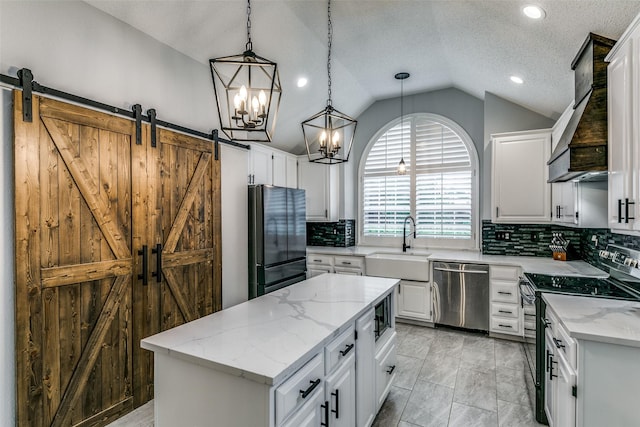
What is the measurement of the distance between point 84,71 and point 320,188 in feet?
11.1

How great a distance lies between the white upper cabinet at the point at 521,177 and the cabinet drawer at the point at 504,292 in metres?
0.78

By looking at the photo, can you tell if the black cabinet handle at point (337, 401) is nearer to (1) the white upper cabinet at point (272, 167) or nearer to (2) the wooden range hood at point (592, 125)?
(2) the wooden range hood at point (592, 125)

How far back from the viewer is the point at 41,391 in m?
2.04

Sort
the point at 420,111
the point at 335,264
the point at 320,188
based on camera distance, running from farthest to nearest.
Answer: the point at 320,188 < the point at 420,111 < the point at 335,264

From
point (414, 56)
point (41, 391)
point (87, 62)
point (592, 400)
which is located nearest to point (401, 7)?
point (414, 56)

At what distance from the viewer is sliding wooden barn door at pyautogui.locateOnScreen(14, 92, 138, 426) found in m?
1.96

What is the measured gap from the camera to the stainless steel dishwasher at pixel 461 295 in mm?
3873

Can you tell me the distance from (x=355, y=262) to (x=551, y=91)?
2944 millimetres

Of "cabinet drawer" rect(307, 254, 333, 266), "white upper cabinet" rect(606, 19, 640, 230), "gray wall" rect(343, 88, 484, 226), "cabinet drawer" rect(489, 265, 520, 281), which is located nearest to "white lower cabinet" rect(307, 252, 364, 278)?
"cabinet drawer" rect(307, 254, 333, 266)

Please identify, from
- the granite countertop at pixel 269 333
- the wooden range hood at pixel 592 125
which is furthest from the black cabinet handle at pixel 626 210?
the granite countertop at pixel 269 333

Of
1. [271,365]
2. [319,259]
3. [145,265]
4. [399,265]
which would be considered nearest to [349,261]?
[319,259]

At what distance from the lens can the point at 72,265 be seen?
2.18 m

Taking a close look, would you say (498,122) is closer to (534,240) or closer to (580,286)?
(534,240)

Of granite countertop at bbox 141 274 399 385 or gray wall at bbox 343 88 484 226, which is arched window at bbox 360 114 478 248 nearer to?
gray wall at bbox 343 88 484 226
